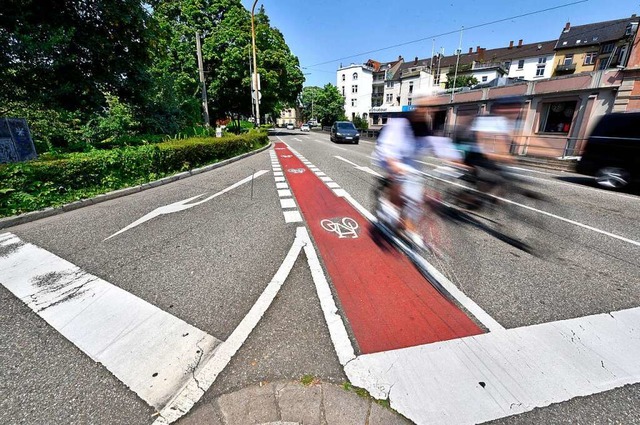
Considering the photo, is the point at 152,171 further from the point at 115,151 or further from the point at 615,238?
the point at 615,238

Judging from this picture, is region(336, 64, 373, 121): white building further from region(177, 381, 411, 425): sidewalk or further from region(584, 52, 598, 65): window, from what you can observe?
region(177, 381, 411, 425): sidewalk

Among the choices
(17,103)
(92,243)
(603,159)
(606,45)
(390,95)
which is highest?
(606,45)

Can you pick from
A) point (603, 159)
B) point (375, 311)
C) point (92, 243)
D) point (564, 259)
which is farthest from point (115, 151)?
point (603, 159)

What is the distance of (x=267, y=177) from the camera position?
9.85 meters

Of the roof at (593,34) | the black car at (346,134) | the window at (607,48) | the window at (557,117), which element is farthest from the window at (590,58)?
the black car at (346,134)

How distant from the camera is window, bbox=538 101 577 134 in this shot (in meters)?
16.5

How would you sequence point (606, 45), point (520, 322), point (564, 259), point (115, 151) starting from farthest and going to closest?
point (606, 45) < point (115, 151) < point (564, 259) < point (520, 322)

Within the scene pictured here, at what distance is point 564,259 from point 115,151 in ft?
34.7

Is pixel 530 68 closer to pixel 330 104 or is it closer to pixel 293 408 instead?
pixel 330 104

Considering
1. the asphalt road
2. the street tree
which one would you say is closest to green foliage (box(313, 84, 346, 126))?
the street tree

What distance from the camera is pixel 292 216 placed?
5703mm

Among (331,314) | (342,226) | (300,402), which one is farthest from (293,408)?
(342,226)

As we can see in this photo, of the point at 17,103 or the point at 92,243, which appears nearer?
the point at 92,243

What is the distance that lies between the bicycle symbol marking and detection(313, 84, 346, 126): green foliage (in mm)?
65614
